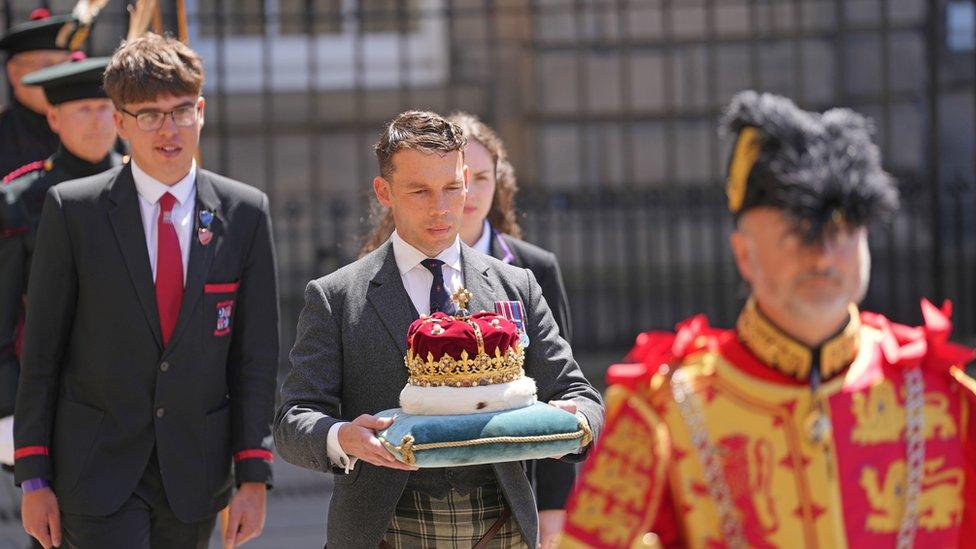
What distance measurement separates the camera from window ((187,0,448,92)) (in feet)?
41.2

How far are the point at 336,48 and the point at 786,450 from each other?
10.4 m

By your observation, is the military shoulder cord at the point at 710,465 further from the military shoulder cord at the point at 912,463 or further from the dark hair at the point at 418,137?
the dark hair at the point at 418,137

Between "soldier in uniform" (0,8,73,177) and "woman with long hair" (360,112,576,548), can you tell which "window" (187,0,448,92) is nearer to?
"soldier in uniform" (0,8,73,177)

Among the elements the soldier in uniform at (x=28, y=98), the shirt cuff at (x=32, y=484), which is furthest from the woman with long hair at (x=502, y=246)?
the soldier in uniform at (x=28, y=98)

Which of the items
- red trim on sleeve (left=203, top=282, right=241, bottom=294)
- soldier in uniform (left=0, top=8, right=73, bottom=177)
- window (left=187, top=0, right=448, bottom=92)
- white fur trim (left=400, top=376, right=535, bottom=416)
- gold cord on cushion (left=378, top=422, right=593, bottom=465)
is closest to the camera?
gold cord on cushion (left=378, top=422, right=593, bottom=465)

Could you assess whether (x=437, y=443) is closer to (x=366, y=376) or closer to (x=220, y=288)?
(x=366, y=376)

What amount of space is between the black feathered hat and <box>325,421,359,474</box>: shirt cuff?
1.18 meters

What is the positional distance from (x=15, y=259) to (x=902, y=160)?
9.30m

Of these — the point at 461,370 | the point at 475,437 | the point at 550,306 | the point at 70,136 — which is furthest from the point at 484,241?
the point at 70,136

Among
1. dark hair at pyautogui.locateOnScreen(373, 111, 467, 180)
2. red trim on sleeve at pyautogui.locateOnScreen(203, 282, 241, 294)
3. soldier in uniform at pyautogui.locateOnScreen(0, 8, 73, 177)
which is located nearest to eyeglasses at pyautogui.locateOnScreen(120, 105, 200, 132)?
red trim on sleeve at pyautogui.locateOnScreen(203, 282, 241, 294)

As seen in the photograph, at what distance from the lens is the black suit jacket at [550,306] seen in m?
4.32

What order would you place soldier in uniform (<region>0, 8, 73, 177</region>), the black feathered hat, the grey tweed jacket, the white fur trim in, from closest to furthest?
the black feathered hat < the white fur trim < the grey tweed jacket < soldier in uniform (<region>0, 8, 73, 177</region>)

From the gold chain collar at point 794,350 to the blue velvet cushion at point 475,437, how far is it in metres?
0.79

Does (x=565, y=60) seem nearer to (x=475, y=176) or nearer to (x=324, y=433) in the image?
(x=475, y=176)
